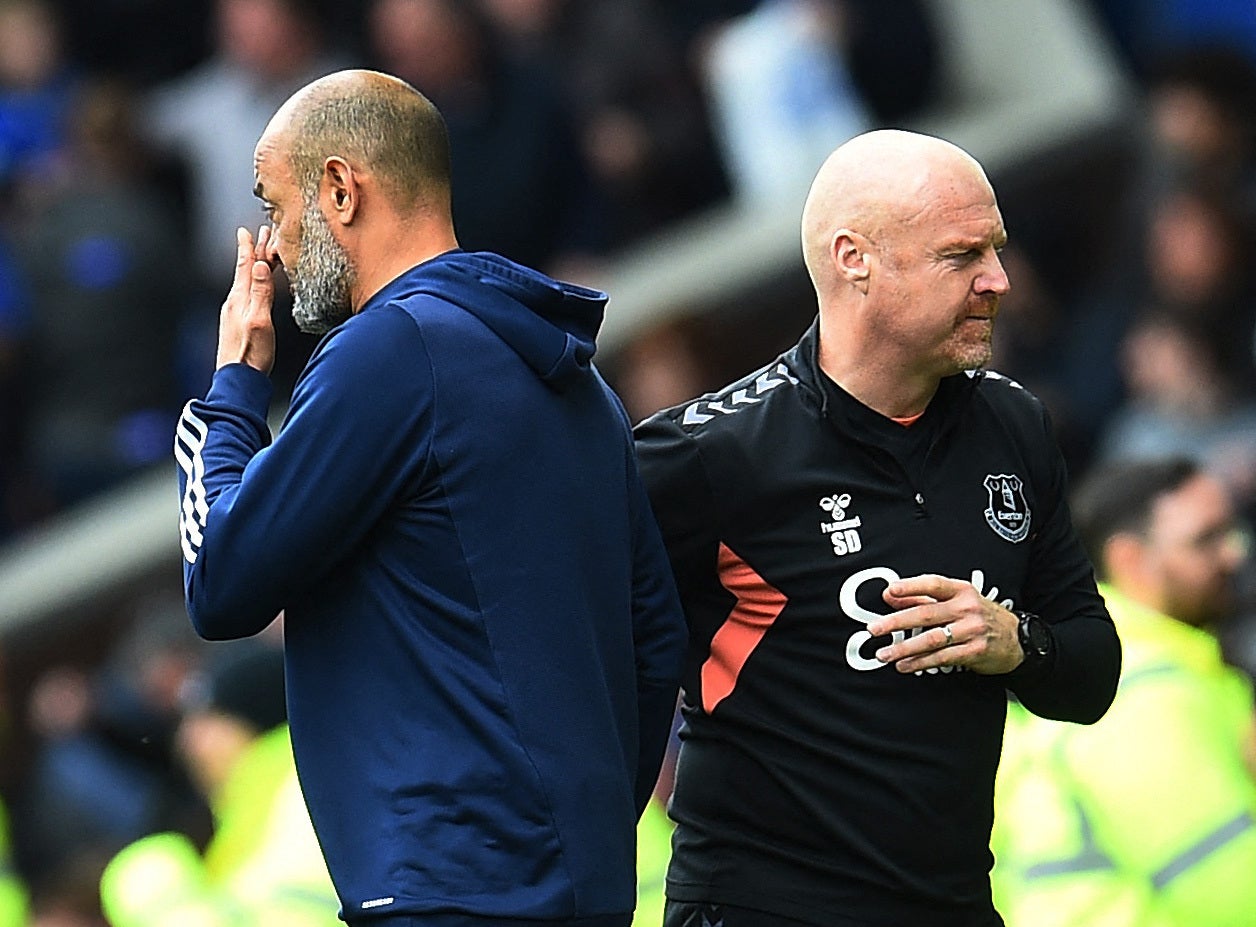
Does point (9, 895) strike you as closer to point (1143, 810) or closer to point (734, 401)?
point (1143, 810)

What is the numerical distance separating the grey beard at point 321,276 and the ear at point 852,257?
0.81 m

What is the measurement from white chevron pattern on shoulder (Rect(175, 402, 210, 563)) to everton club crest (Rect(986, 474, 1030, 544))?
50.4 inches

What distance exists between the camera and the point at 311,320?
3.72 metres

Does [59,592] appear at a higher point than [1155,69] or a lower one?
lower

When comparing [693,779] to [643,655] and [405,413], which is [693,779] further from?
[405,413]

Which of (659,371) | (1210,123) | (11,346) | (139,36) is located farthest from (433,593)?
(139,36)

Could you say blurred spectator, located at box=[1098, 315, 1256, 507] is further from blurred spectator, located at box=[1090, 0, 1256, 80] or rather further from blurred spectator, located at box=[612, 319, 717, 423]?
blurred spectator, located at box=[1090, 0, 1256, 80]

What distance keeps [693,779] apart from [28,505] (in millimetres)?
6682

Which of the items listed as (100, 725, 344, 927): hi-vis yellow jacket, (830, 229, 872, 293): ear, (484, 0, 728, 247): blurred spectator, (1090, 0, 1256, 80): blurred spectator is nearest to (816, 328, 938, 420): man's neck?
(830, 229, 872, 293): ear

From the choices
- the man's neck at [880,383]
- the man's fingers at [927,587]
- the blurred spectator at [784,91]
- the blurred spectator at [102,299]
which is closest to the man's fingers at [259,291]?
the man's neck at [880,383]

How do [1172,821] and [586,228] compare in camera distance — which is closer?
[1172,821]

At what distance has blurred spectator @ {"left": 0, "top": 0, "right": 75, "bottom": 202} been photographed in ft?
33.2

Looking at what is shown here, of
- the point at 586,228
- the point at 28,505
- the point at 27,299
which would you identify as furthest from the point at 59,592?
the point at 586,228

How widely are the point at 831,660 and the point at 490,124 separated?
5.74 metres
